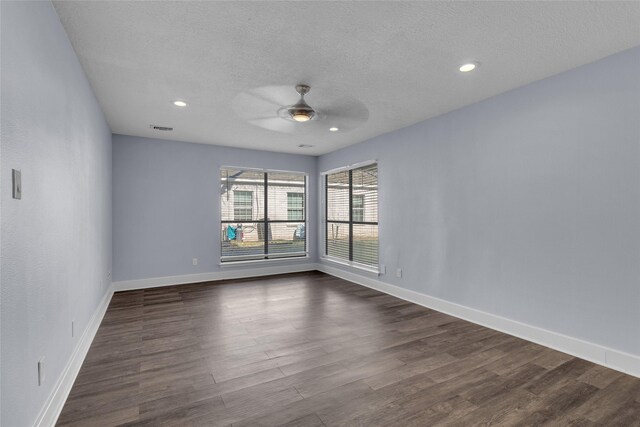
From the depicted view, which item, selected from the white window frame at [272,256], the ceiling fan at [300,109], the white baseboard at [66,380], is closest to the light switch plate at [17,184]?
the white baseboard at [66,380]

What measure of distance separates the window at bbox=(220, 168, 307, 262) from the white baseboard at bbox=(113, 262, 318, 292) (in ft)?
0.76

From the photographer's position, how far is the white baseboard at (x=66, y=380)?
174 cm

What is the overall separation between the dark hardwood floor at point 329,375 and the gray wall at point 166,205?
4.88 ft

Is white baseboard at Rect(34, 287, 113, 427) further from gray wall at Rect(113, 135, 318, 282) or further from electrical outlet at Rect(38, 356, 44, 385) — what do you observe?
gray wall at Rect(113, 135, 318, 282)

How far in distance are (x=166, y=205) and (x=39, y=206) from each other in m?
3.86

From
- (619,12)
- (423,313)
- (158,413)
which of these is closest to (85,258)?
(158,413)

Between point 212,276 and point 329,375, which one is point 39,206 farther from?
point 212,276

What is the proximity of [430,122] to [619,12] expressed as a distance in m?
2.23

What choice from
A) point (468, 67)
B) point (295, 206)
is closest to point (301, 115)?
point (468, 67)

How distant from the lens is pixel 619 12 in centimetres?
198

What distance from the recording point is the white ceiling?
1.95 metres

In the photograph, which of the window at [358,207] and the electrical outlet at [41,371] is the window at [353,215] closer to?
the window at [358,207]

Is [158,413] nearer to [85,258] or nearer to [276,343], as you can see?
[276,343]

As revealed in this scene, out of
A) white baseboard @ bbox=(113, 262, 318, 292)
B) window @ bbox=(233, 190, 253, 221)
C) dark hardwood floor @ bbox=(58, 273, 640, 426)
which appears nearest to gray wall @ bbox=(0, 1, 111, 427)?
dark hardwood floor @ bbox=(58, 273, 640, 426)
